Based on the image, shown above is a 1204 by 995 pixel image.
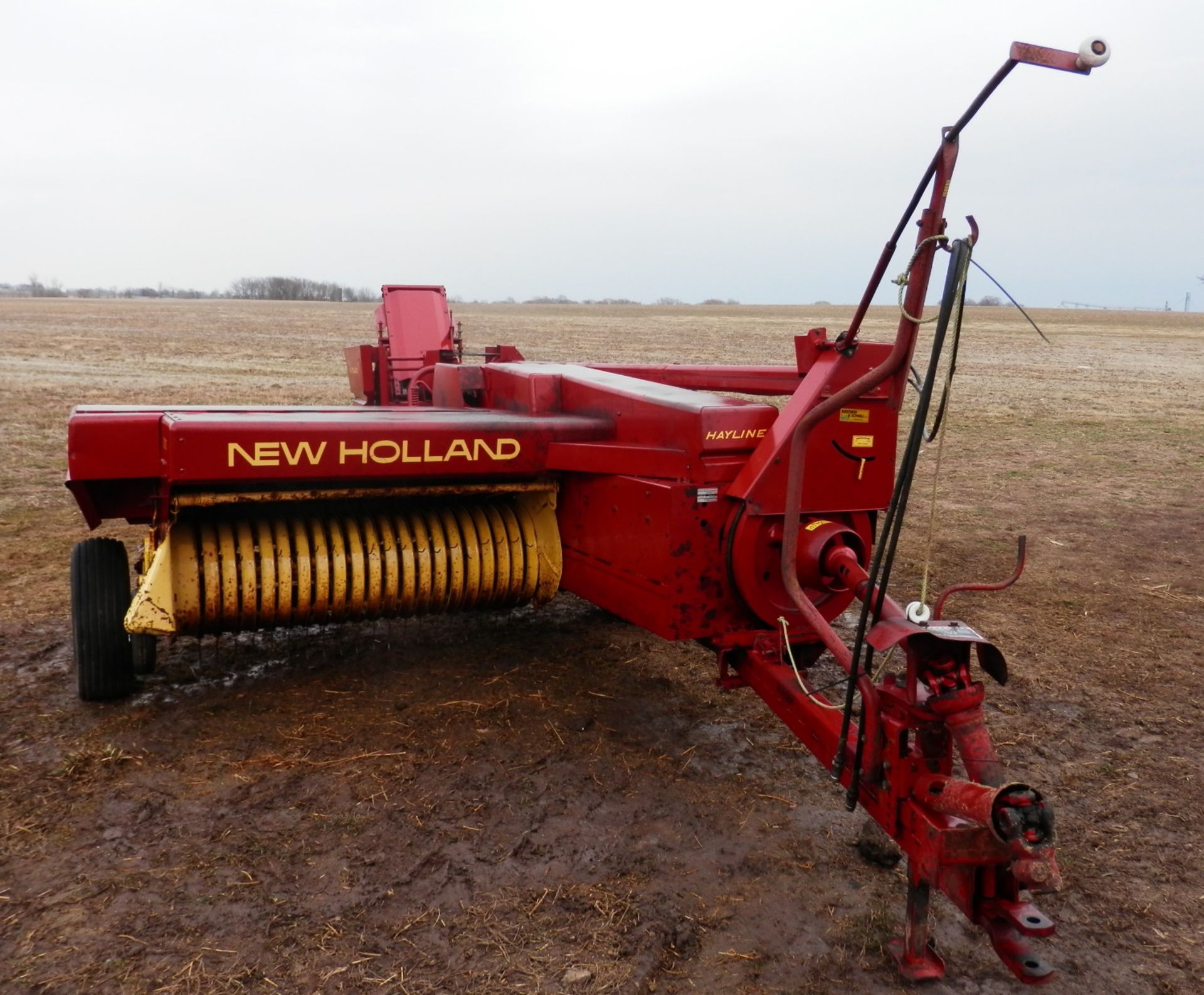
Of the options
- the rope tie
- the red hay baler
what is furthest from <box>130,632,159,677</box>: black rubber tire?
the rope tie

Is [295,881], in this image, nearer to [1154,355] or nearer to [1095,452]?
[1095,452]

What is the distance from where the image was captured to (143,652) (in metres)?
4.15

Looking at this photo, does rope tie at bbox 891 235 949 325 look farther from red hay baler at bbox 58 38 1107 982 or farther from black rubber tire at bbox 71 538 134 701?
black rubber tire at bbox 71 538 134 701

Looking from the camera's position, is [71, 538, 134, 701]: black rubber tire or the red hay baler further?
[71, 538, 134, 701]: black rubber tire

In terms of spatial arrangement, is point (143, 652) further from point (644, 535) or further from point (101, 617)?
point (644, 535)

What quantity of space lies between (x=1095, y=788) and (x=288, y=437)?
3.22 m

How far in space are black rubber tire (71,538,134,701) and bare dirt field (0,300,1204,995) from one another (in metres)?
0.12

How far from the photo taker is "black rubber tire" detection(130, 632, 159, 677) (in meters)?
4.12

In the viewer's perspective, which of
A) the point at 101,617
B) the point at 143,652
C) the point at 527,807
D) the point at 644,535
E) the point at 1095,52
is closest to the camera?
the point at 1095,52

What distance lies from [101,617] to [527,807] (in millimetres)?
1897

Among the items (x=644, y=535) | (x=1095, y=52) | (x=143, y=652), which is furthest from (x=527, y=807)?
(x=1095, y=52)

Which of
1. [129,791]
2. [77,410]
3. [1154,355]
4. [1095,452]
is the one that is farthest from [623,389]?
[1154,355]

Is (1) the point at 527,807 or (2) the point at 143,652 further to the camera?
(2) the point at 143,652

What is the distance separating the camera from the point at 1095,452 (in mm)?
10445
